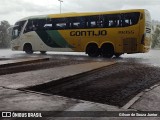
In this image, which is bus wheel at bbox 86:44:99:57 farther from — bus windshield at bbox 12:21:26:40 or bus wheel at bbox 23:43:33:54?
bus windshield at bbox 12:21:26:40

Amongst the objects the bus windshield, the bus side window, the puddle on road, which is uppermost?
the bus side window

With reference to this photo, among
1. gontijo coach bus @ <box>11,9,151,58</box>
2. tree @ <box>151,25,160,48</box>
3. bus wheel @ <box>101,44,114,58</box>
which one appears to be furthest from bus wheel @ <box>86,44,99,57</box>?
tree @ <box>151,25,160,48</box>

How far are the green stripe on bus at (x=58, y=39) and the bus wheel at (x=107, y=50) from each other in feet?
9.73

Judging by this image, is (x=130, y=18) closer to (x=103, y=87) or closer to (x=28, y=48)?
(x=28, y=48)

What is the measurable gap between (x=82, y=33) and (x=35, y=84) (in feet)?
48.2

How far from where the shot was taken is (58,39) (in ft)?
81.1

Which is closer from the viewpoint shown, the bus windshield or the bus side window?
the bus side window

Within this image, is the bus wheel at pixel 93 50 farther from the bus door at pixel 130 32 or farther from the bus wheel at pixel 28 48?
the bus wheel at pixel 28 48

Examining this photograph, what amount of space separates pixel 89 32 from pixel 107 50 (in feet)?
6.12


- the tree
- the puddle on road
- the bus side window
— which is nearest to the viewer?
the puddle on road

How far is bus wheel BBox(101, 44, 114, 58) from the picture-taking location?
22203mm

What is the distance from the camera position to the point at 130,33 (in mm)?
21141

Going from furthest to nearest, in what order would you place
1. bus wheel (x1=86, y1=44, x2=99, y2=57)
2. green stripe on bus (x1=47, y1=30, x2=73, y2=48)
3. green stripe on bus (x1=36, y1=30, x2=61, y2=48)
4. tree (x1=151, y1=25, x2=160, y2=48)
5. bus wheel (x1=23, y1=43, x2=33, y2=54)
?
tree (x1=151, y1=25, x2=160, y2=48) < bus wheel (x1=23, y1=43, x2=33, y2=54) < green stripe on bus (x1=36, y1=30, x2=61, y2=48) < green stripe on bus (x1=47, y1=30, x2=73, y2=48) < bus wheel (x1=86, y1=44, x2=99, y2=57)

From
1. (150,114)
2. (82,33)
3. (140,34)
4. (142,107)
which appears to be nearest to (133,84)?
(142,107)
